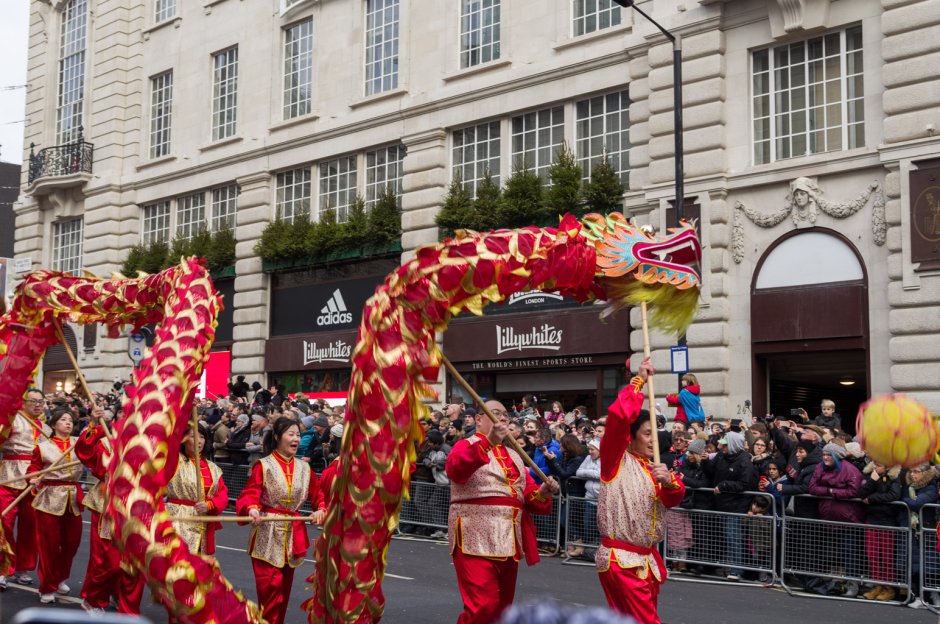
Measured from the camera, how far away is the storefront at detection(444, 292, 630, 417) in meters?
20.2

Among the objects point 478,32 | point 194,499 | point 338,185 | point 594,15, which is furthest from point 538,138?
point 194,499

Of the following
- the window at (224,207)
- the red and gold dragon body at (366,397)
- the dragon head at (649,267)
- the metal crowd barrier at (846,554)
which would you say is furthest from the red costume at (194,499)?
the window at (224,207)

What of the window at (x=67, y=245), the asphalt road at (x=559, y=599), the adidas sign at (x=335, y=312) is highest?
the window at (x=67, y=245)

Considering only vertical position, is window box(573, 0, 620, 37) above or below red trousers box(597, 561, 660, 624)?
above

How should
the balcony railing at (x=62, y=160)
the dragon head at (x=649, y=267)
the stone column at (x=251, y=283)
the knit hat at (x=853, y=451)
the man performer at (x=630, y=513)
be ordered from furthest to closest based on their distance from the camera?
1. the balcony railing at (x=62, y=160)
2. the stone column at (x=251, y=283)
3. the knit hat at (x=853, y=451)
4. the man performer at (x=630, y=513)
5. the dragon head at (x=649, y=267)

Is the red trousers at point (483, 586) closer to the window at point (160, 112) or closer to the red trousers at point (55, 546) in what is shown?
the red trousers at point (55, 546)

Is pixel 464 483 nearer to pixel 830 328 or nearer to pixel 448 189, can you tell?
pixel 830 328

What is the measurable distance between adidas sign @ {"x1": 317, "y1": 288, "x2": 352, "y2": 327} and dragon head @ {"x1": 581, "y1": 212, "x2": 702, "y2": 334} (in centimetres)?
1918

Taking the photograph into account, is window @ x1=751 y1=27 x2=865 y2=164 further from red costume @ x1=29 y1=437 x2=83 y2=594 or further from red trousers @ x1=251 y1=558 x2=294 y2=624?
red trousers @ x1=251 y1=558 x2=294 y2=624

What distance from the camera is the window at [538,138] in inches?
848

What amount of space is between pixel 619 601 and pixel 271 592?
282cm

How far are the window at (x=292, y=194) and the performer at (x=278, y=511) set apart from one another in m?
18.2

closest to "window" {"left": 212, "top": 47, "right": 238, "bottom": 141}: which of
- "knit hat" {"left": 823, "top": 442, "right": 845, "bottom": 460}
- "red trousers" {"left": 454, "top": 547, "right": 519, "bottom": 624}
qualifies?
"knit hat" {"left": 823, "top": 442, "right": 845, "bottom": 460}

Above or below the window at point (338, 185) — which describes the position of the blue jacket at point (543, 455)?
below
